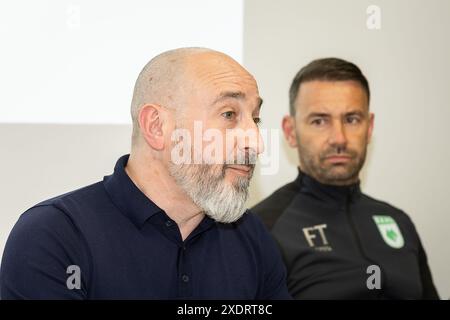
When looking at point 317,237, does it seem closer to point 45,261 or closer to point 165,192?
point 165,192

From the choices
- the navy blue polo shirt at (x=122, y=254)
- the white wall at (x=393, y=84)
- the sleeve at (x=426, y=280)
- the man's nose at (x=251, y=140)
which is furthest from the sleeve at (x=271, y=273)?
the sleeve at (x=426, y=280)

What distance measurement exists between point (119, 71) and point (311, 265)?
3.19 feet

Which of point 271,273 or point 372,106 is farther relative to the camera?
point 372,106

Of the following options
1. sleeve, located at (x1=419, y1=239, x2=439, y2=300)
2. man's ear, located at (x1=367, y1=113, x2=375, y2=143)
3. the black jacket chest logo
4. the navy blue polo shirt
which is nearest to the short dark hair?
man's ear, located at (x1=367, y1=113, x2=375, y2=143)

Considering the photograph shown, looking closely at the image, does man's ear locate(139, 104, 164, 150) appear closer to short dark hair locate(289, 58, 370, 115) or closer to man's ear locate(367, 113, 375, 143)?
short dark hair locate(289, 58, 370, 115)

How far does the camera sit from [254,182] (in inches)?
87.8

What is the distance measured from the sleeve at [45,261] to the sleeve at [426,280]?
4.82 feet

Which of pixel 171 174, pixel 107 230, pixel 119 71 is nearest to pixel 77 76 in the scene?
pixel 119 71

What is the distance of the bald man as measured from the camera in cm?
131

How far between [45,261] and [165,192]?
0.36m

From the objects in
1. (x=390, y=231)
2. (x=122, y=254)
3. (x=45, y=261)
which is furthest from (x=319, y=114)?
(x=45, y=261)

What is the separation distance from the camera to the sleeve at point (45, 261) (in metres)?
1.21

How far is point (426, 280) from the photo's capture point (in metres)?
2.25

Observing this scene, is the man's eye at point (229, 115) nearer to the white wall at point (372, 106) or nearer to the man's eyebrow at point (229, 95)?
the man's eyebrow at point (229, 95)
